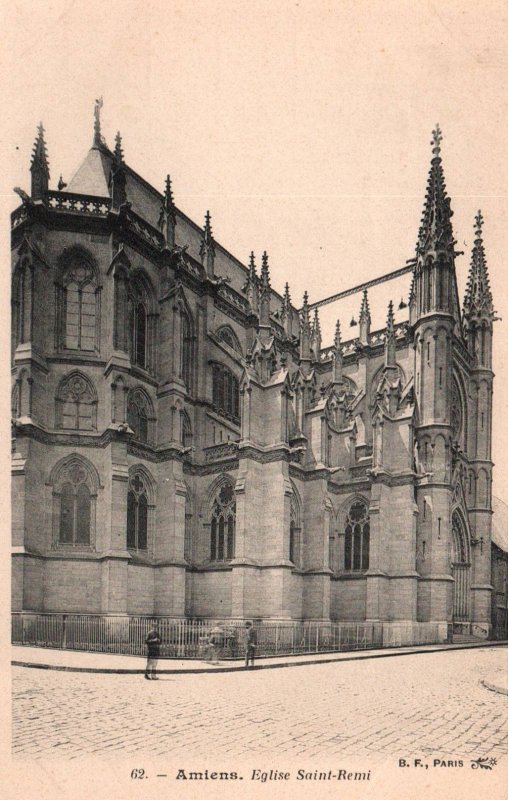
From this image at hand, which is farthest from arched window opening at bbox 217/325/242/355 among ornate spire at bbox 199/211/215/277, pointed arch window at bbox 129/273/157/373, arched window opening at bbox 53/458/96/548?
arched window opening at bbox 53/458/96/548

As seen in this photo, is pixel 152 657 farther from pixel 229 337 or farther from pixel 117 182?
pixel 229 337

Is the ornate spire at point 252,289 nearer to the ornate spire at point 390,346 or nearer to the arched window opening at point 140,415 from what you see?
the ornate spire at point 390,346

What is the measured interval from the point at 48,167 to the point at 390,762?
2274 cm

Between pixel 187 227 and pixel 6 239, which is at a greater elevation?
pixel 187 227

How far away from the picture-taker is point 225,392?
31.3 metres

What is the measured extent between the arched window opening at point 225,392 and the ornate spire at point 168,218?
600 centimetres

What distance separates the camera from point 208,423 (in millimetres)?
29094

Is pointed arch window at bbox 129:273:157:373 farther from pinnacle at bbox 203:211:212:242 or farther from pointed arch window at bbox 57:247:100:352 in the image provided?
Result: pinnacle at bbox 203:211:212:242

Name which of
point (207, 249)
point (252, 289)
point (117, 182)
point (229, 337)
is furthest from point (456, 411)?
point (117, 182)

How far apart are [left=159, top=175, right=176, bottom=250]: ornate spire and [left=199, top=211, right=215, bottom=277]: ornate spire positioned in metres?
2.89

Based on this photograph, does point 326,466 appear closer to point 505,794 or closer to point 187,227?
point 187,227

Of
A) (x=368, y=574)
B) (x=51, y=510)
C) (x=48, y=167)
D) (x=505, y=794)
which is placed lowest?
(x=368, y=574)

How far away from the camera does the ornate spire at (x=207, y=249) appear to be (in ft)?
101

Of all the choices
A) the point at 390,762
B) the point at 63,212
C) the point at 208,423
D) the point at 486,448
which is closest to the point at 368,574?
the point at 208,423
